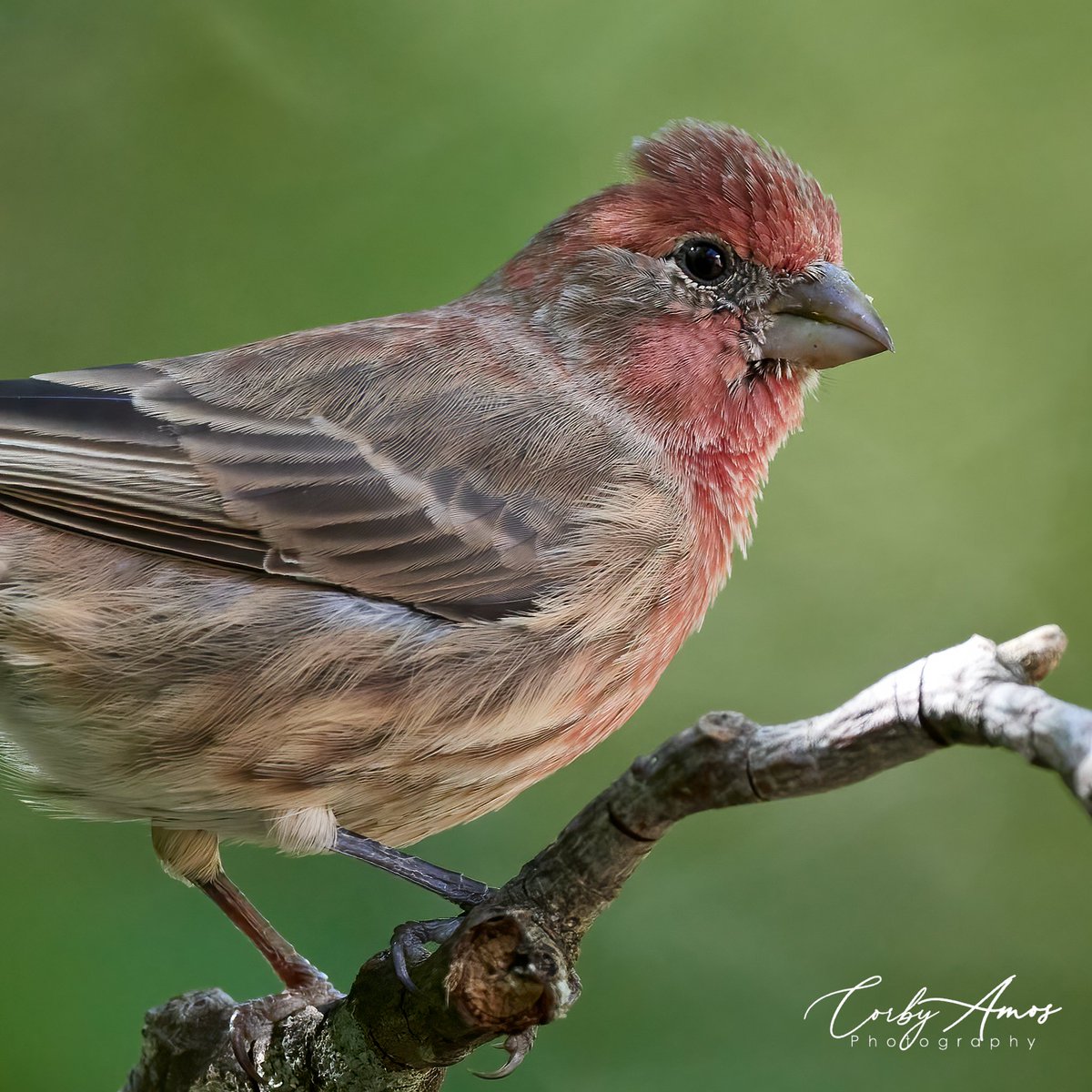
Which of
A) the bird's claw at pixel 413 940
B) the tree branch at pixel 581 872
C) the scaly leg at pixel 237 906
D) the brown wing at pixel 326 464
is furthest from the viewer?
the scaly leg at pixel 237 906

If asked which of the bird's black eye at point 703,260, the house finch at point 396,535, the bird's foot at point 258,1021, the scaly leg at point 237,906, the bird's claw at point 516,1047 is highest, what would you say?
the bird's black eye at point 703,260

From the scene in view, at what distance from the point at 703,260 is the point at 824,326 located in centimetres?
42

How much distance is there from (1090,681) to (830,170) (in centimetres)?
193

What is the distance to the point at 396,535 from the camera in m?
3.27

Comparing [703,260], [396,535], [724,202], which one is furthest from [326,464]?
[724,202]

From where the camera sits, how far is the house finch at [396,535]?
307 cm

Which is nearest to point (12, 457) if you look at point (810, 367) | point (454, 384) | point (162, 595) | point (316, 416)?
point (162, 595)

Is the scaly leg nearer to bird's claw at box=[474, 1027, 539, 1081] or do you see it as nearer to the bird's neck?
bird's claw at box=[474, 1027, 539, 1081]

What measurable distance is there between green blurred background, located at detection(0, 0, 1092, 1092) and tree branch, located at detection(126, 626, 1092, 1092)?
43.0 inches

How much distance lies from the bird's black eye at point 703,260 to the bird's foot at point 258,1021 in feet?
7.35

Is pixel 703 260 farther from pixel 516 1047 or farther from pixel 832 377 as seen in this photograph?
pixel 516 1047

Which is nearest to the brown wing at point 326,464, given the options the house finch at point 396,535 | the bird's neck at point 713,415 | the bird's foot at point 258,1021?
the house finch at point 396,535

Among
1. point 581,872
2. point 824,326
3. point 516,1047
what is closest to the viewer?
point 581,872

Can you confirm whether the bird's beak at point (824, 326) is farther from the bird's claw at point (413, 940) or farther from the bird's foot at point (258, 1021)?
the bird's foot at point (258, 1021)
